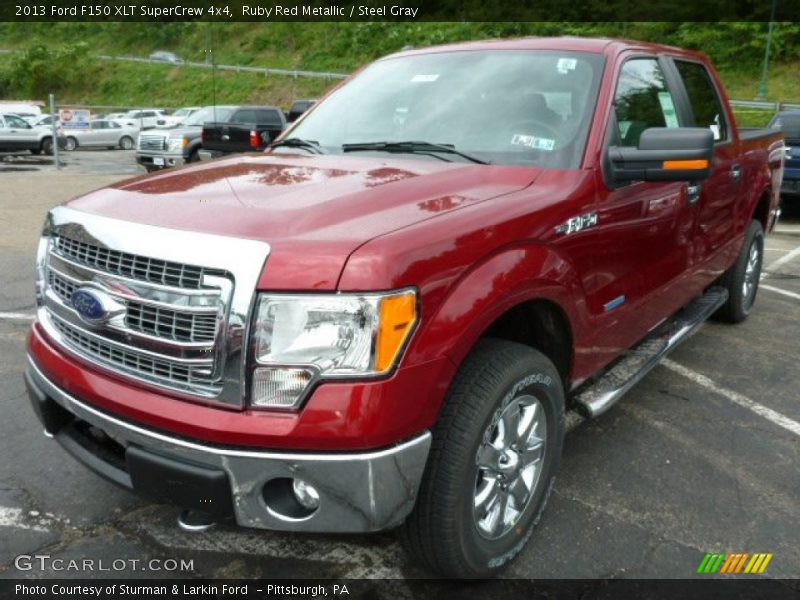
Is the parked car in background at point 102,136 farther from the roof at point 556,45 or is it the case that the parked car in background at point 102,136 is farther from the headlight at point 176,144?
the roof at point 556,45

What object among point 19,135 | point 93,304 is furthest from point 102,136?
point 93,304

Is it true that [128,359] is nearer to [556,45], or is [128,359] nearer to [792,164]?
[556,45]

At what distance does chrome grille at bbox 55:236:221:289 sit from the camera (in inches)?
80.7

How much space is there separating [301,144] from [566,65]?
50.1 inches

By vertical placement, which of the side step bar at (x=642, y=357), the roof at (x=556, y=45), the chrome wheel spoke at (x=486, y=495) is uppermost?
the roof at (x=556, y=45)

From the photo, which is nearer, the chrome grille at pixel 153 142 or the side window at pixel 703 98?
the side window at pixel 703 98

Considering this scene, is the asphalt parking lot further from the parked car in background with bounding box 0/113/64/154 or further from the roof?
the parked car in background with bounding box 0/113/64/154

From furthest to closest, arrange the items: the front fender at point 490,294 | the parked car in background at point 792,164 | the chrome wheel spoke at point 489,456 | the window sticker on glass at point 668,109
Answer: the parked car in background at point 792,164 → the window sticker on glass at point 668,109 → the chrome wheel spoke at point 489,456 → the front fender at point 490,294

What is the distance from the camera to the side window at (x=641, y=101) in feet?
10.9

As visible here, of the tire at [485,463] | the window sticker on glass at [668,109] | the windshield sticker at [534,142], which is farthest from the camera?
the window sticker on glass at [668,109]

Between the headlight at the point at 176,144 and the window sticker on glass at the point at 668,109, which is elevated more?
the window sticker on glass at the point at 668,109

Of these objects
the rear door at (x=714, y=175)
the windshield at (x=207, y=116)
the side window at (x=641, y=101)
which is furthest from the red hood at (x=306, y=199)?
the windshield at (x=207, y=116)

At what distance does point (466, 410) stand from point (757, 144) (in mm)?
4051

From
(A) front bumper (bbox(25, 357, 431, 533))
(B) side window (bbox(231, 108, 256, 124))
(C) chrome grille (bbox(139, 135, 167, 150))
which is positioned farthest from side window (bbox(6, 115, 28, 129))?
(A) front bumper (bbox(25, 357, 431, 533))
